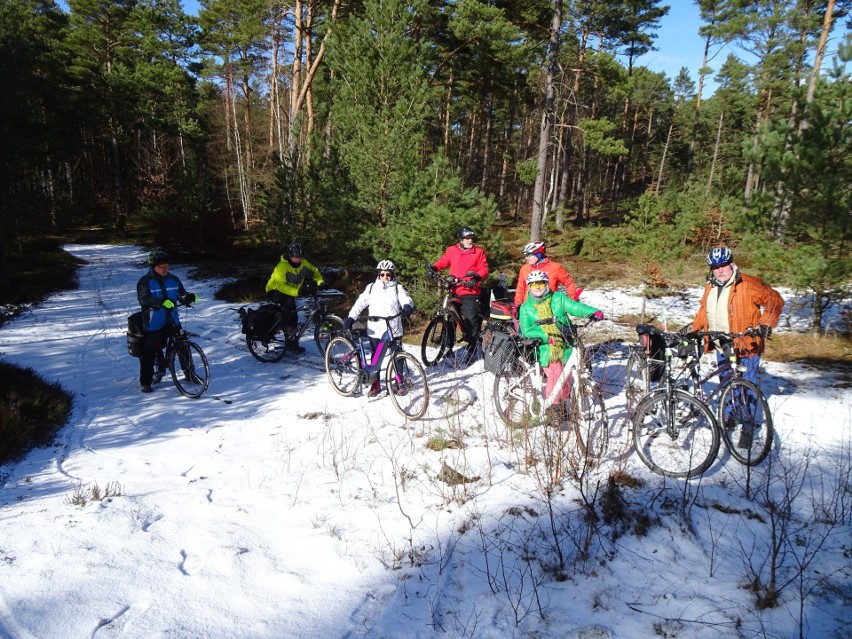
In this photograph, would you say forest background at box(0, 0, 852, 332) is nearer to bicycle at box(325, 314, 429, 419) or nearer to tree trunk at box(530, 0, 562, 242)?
tree trunk at box(530, 0, 562, 242)

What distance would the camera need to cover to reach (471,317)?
7.98 m

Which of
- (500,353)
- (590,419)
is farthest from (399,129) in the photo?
(590,419)

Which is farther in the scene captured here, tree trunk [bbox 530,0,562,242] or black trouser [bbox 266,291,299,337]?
tree trunk [bbox 530,0,562,242]

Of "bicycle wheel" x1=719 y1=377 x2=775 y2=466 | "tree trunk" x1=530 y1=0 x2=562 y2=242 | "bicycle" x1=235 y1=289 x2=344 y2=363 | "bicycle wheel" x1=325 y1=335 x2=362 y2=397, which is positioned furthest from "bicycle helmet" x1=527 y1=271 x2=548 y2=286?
"tree trunk" x1=530 y1=0 x2=562 y2=242

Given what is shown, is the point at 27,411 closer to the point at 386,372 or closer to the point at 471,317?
the point at 386,372

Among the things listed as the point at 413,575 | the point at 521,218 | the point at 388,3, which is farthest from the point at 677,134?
the point at 413,575

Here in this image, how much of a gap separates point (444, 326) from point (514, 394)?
2826 mm

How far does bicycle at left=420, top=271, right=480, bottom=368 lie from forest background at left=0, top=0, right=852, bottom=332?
1.81 m

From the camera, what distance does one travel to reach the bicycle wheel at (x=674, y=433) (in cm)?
409

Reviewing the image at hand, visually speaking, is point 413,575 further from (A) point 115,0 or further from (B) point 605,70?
(A) point 115,0

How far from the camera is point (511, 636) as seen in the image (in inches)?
109

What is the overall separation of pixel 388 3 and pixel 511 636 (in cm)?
1158

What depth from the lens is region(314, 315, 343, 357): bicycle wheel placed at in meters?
7.88

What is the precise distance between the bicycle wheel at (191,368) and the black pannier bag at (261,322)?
134 centimetres
